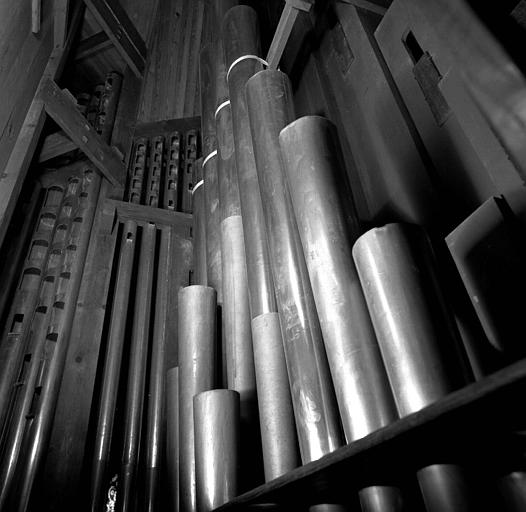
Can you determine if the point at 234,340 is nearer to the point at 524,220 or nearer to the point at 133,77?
the point at 524,220

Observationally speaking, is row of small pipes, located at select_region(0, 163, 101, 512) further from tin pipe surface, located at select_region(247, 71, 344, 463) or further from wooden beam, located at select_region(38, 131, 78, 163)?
tin pipe surface, located at select_region(247, 71, 344, 463)

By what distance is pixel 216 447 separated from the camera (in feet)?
4.33

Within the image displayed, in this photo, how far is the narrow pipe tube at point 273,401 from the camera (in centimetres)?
126

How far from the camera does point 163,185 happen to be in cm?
370

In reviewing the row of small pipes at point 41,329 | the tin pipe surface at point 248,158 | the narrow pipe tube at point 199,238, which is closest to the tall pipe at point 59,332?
the row of small pipes at point 41,329

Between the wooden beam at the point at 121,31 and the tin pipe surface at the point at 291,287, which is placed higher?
the wooden beam at the point at 121,31

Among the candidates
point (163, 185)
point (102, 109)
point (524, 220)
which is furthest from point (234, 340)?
point (102, 109)

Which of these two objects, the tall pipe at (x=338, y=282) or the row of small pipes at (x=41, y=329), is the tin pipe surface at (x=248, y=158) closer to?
the tall pipe at (x=338, y=282)

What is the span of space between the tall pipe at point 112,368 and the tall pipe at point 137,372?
0.22ft

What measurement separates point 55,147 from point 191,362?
240cm

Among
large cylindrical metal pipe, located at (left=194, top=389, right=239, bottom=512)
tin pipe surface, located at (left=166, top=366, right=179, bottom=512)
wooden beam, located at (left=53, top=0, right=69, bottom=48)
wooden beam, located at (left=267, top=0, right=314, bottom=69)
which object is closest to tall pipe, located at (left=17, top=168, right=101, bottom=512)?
tin pipe surface, located at (left=166, top=366, right=179, bottom=512)

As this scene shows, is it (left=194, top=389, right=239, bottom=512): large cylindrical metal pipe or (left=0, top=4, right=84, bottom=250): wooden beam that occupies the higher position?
(left=0, top=4, right=84, bottom=250): wooden beam

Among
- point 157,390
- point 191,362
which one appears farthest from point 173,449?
point 157,390

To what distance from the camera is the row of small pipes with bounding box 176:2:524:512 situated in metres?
0.92
